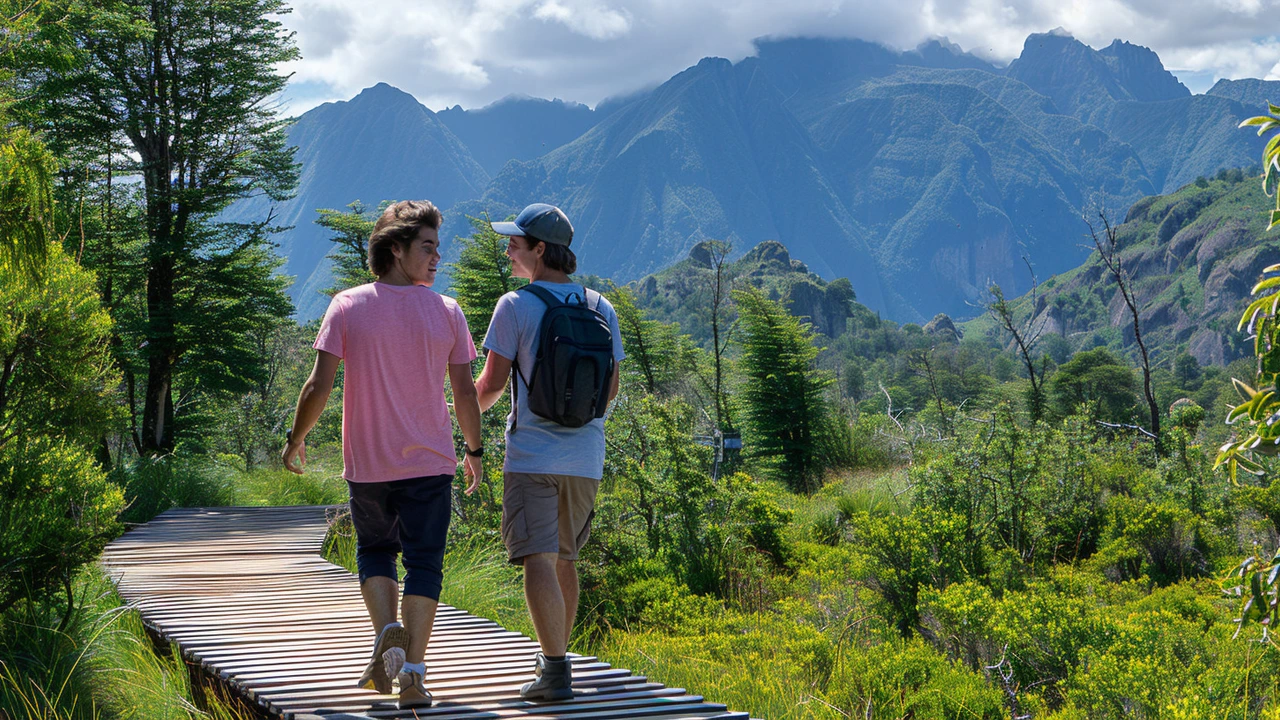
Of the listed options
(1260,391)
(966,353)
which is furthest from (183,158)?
(966,353)

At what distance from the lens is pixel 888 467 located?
14.9m

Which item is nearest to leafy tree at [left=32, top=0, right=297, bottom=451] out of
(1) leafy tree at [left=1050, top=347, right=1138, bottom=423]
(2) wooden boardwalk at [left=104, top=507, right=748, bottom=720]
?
(2) wooden boardwalk at [left=104, top=507, right=748, bottom=720]

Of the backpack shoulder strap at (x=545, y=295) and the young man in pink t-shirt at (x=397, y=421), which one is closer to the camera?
the young man in pink t-shirt at (x=397, y=421)

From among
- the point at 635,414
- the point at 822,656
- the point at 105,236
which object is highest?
the point at 105,236

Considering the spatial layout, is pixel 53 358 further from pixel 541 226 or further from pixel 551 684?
pixel 551 684

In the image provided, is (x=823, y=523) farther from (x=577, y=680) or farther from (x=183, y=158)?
(x=183, y=158)

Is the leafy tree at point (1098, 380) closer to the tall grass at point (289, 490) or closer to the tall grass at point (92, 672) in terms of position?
the tall grass at point (289, 490)

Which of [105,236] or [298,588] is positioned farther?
[105,236]

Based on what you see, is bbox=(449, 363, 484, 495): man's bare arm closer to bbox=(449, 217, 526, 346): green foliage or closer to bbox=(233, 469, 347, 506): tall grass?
bbox=(233, 469, 347, 506): tall grass

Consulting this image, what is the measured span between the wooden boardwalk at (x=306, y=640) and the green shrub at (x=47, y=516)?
20.2 inches

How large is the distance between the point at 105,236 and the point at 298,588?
1296 centimetres

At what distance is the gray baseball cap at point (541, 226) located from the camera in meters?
3.55

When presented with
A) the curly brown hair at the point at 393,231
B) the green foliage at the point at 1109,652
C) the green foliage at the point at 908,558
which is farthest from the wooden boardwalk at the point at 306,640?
the green foliage at the point at 908,558

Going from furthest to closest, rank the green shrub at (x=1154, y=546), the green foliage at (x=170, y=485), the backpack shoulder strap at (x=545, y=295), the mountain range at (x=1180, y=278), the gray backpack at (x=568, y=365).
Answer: the mountain range at (x=1180, y=278) → the green foliage at (x=170, y=485) → the green shrub at (x=1154, y=546) → the backpack shoulder strap at (x=545, y=295) → the gray backpack at (x=568, y=365)
